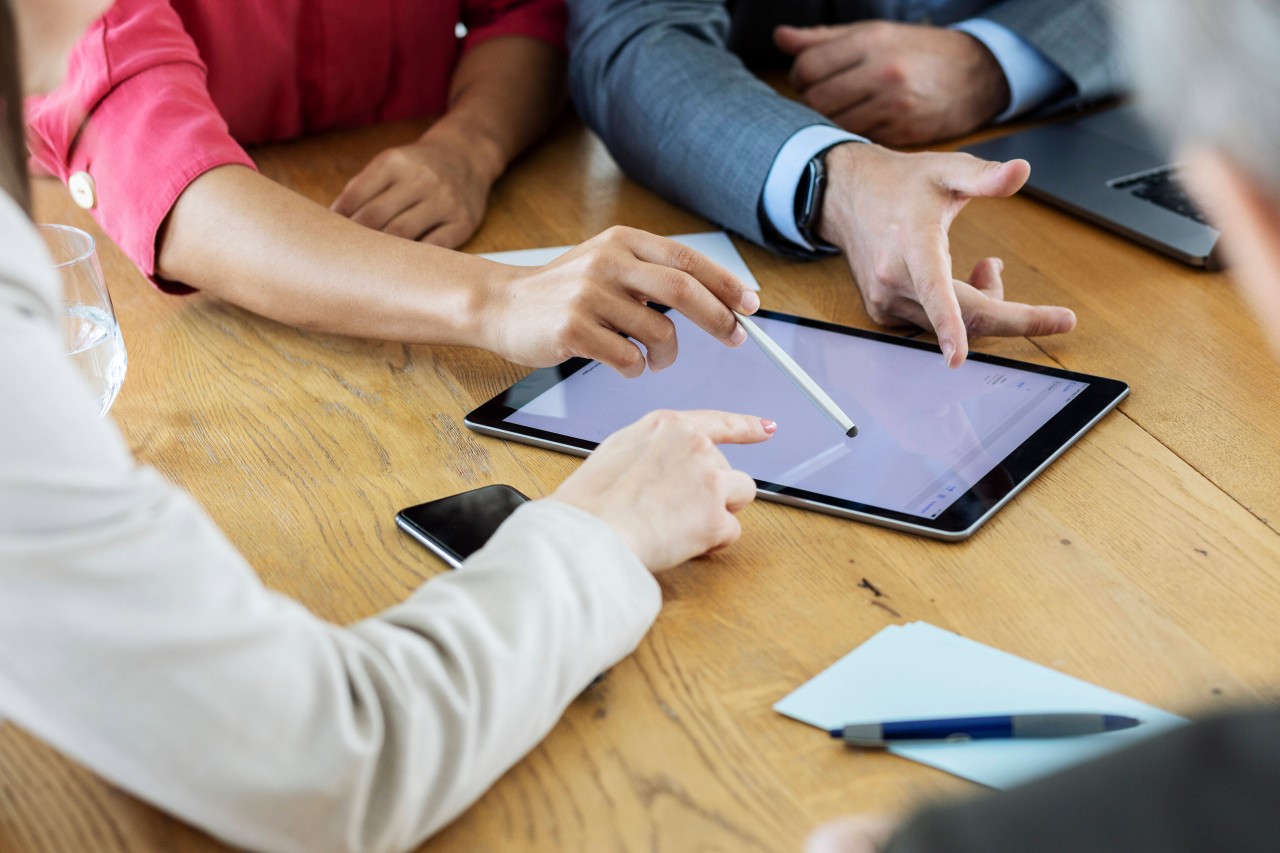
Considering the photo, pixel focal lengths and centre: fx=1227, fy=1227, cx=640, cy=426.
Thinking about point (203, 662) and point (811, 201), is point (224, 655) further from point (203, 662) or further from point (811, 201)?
point (811, 201)

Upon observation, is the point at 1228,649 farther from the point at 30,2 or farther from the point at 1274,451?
the point at 30,2

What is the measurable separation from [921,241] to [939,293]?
75 millimetres

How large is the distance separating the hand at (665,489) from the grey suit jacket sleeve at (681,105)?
475mm

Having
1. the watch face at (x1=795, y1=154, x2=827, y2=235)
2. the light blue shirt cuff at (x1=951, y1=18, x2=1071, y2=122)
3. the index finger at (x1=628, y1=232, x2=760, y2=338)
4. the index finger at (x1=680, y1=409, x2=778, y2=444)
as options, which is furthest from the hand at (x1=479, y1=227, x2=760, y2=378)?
the light blue shirt cuff at (x1=951, y1=18, x2=1071, y2=122)

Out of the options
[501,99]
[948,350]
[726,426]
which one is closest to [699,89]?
[501,99]

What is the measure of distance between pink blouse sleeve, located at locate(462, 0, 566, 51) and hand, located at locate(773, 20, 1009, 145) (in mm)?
321

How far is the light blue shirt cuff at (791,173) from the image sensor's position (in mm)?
1201

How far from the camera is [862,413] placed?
3.11 ft

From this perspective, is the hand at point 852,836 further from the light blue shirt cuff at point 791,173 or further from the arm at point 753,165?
the light blue shirt cuff at point 791,173

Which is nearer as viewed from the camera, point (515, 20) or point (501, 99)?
point (501, 99)

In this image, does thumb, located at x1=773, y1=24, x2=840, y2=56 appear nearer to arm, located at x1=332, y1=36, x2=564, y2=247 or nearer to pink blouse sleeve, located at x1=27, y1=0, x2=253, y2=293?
arm, located at x1=332, y1=36, x2=564, y2=247

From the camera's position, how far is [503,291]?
102cm

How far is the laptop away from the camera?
121 centimetres

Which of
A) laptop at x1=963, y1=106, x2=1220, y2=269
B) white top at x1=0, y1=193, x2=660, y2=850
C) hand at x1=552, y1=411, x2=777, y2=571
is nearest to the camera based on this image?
white top at x1=0, y1=193, x2=660, y2=850
